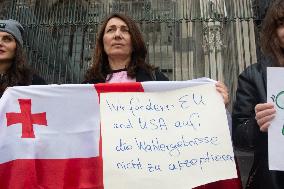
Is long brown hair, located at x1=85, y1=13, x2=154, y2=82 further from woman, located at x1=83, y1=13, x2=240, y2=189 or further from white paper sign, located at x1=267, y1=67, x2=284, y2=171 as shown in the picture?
white paper sign, located at x1=267, y1=67, x2=284, y2=171

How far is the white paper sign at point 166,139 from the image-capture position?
2.74 meters

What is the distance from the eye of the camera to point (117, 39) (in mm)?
3400

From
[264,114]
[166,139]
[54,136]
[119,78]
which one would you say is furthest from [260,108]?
[54,136]

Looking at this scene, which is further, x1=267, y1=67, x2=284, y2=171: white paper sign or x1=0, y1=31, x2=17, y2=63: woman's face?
x1=0, y1=31, x2=17, y2=63: woman's face

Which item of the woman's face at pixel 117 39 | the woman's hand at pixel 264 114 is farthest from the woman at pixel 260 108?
the woman's face at pixel 117 39

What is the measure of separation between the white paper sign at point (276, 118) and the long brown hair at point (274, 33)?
23 centimetres

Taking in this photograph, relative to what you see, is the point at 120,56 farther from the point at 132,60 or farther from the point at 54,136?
the point at 54,136

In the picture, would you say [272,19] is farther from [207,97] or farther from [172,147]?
[172,147]

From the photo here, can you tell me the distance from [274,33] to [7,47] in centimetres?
210

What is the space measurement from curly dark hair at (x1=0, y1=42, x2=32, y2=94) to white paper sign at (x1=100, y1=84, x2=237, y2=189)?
2.94ft

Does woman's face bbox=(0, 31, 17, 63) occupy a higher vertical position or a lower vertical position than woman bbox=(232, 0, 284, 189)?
higher

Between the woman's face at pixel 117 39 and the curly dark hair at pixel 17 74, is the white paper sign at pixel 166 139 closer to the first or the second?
the woman's face at pixel 117 39

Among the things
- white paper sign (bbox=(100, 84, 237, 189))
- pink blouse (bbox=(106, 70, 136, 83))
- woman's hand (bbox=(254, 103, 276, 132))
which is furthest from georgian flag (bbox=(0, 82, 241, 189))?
woman's hand (bbox=(254, 103, 276, 132))

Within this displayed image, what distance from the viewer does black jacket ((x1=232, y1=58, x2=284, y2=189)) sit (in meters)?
2.61
